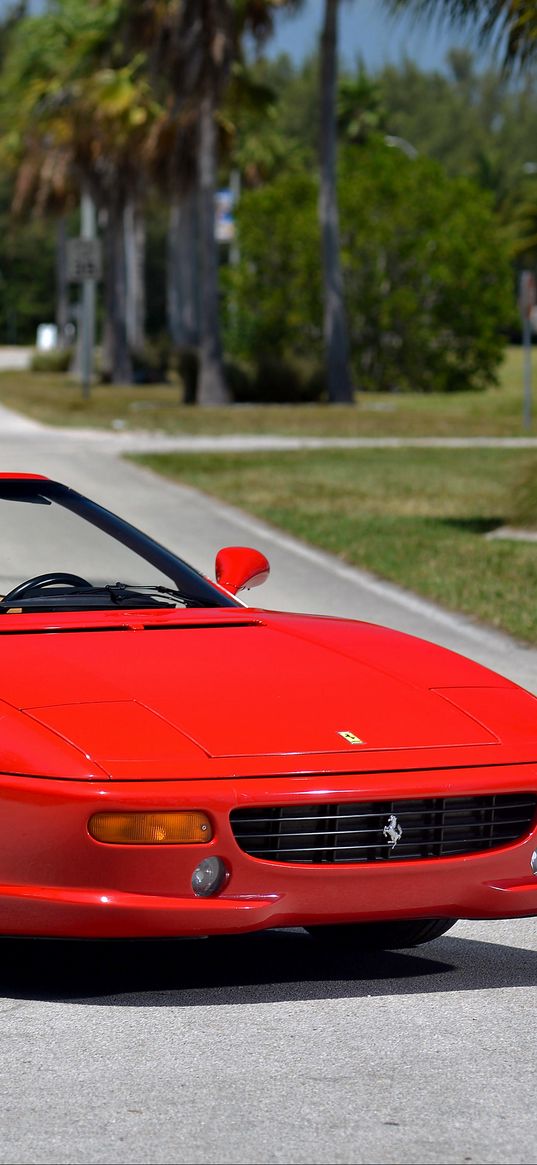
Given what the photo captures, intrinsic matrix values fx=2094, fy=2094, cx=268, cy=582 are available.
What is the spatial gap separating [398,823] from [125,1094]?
0.97 m

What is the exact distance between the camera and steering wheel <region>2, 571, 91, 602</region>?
19.5ft

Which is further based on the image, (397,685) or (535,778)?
(397,685)

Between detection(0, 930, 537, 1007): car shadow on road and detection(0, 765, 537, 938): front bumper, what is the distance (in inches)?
15.6

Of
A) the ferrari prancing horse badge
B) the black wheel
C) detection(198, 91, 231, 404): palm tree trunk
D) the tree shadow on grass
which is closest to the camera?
the ferrari prancing horse badge

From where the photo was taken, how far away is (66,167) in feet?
192

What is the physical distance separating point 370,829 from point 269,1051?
574 millimetres

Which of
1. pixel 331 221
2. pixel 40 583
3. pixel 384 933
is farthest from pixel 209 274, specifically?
pixel 384 933

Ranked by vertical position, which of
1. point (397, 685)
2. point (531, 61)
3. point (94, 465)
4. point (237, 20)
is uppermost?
point (237, 20)

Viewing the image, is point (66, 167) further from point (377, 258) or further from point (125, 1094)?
point (125, 1094)

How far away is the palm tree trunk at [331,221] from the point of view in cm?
4100

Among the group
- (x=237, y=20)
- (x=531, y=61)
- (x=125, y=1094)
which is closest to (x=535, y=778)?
(x=125, y=1094)

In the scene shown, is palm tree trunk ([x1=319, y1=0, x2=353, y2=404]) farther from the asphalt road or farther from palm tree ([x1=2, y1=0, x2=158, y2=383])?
the asphalt road

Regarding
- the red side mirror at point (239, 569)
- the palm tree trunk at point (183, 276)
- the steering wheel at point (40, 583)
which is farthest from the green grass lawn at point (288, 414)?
the steering wheel at point (40, 583)

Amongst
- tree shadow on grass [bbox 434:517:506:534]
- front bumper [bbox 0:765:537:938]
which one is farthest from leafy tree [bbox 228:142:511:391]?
front bumper [bbox 0:765:537:938]
